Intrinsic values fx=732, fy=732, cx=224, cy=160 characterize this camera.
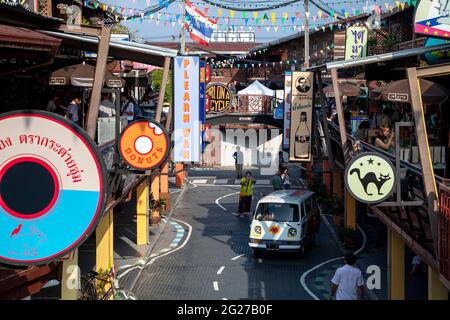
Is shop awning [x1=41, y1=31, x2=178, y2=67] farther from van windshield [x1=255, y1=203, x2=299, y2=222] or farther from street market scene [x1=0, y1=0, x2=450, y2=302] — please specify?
van windshield [x1=255, y1=203, x2=299, y2=222]

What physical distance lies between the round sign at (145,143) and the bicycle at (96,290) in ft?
15.3

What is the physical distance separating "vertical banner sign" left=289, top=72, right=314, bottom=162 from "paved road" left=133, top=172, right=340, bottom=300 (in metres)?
3.43

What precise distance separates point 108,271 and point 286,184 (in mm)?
15741

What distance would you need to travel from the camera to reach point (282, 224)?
22.6m

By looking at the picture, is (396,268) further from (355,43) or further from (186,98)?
(355,43)

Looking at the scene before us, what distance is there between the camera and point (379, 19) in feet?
100.0

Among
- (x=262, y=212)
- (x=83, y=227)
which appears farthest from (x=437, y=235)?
(x=262, y=212)

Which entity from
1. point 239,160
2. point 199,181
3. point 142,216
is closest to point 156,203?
point 142,216

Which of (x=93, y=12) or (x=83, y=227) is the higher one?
(x=93, y=12)

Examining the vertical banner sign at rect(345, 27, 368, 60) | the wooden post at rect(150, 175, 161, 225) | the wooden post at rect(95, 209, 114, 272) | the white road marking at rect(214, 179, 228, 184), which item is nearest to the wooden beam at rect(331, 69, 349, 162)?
the wooden post at rect(95, 209, 114, 272)

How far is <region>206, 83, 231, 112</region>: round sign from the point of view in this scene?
42.0 meters
